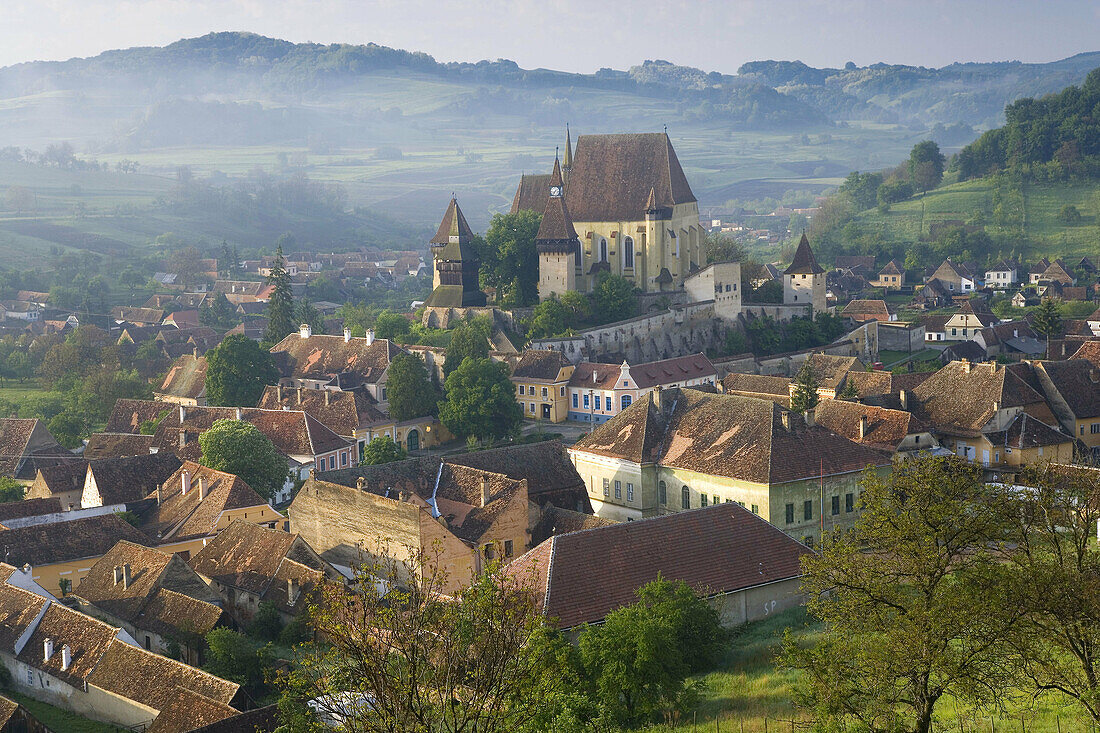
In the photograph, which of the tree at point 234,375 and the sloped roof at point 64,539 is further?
the tree at point 234,375

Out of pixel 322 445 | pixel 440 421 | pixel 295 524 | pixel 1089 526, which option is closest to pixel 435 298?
pixel 440 421

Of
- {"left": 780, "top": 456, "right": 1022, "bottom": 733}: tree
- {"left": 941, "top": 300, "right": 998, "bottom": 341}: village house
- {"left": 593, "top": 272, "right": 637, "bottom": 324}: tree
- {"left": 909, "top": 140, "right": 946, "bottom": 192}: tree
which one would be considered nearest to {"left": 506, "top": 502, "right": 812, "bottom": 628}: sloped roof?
{"left": 780, "top": 456, "right": 1022, "bottom": 733}: tree

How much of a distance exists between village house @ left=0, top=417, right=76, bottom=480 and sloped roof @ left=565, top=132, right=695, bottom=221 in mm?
42700

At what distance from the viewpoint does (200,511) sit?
51875mm

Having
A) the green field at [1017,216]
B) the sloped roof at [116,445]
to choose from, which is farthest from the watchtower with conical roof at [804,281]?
the green field at [1017,216]

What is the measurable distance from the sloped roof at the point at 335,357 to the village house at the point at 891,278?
77591mm

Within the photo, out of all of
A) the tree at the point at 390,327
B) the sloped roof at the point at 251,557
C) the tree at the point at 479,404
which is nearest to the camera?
the sloped roof at the point at 251,557

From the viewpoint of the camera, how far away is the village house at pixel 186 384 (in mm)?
78000

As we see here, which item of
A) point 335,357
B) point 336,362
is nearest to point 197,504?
point 336,362

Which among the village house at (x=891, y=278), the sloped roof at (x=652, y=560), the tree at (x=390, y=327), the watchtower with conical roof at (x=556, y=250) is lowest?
the village house at (x=891, y=278)

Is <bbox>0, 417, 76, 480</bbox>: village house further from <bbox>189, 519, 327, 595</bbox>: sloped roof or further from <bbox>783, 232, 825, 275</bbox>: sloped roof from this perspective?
<bbox>783, 232, 825, 275</bbox>: sloped roof

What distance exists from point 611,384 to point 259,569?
35554 millimetres

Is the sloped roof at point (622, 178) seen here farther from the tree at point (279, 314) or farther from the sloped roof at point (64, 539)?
the sloped roof at point (64, 539)

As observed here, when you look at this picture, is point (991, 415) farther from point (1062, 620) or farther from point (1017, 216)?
point (1017, 216)
